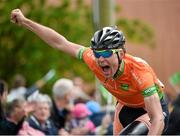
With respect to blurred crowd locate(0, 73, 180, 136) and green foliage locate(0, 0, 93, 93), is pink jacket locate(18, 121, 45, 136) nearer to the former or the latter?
blurred crowd locate(0, 73, 180, 136)

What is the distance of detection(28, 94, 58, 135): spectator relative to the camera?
39.1 feet

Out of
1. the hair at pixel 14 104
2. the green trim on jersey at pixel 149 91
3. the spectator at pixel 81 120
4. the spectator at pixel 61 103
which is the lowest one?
the spectator at pixel 81 120

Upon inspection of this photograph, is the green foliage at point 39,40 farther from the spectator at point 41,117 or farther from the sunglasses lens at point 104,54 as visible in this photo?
the sunglasses lens at point 104,54

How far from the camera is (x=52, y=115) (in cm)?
1288

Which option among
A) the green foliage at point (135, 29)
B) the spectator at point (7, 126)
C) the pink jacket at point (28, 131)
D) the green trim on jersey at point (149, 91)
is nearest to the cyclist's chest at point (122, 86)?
the green trim on jersey at point (149, 91)

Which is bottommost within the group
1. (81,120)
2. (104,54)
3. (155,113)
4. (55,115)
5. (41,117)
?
(81,120)

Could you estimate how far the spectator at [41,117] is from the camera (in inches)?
469

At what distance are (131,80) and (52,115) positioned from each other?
4.06 m

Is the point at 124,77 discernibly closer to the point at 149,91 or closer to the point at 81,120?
the point at 149,91

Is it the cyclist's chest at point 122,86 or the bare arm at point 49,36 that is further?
the bare arm at point 49,36

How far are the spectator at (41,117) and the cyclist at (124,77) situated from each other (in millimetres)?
2445

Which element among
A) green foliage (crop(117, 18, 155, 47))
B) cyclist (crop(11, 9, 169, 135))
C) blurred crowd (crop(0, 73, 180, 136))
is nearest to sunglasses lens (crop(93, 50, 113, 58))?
cyclist (crop(11, 9, 169, 135))

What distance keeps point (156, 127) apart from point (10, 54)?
14.5 meters

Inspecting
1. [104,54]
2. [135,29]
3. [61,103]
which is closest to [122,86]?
[104,54]
